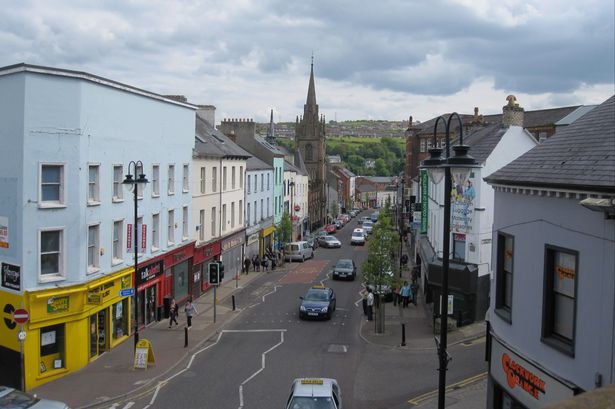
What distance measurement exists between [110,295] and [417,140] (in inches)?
2004

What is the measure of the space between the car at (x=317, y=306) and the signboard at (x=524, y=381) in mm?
16689

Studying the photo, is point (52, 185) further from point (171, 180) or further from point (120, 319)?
point (171, 180)

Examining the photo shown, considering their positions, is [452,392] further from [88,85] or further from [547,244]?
[88,85]

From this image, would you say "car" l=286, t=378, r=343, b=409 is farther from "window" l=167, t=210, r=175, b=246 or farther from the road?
"window" l=167, t=210, r=175, b=246

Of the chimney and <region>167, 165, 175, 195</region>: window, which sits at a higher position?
the chimney

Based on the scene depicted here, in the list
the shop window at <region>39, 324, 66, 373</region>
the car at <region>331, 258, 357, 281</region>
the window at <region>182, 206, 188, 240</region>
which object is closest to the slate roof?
the shop window at <region>39, 324, 66, 373</region>

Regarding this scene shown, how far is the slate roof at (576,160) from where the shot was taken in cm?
1063

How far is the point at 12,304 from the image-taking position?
2141cm

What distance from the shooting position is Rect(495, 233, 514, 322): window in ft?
46.5

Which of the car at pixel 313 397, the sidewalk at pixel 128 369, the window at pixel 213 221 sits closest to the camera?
the car at pixel 313 397

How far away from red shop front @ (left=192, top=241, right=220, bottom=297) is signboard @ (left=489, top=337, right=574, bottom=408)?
24.0m

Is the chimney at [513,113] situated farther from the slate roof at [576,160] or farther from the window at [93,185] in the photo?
the window at [93,185]

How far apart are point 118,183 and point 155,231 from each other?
16.7ft

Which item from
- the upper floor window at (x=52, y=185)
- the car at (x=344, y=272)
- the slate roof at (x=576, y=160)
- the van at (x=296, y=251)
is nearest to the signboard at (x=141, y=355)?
the upper floor window at (x=52, y=185)
